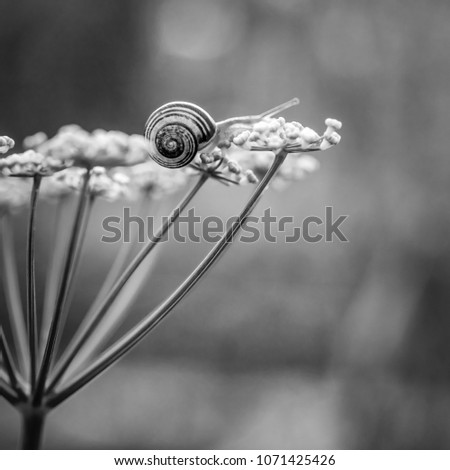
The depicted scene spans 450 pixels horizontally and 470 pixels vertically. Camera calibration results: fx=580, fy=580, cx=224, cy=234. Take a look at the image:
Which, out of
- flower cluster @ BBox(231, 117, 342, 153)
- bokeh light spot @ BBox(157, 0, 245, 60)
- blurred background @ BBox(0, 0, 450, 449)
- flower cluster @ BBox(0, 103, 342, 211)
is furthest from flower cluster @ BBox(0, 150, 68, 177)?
bokeh light spot @ BBox(157, 0, 245, 60)

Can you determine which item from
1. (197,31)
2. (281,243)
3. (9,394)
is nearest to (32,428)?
(9,394)

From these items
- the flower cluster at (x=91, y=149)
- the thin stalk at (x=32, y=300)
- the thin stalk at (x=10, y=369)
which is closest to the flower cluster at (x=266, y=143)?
the flower cluster at (x=91, y=149)

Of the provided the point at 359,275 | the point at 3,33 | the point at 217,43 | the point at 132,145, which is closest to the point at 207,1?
the point at 217,43

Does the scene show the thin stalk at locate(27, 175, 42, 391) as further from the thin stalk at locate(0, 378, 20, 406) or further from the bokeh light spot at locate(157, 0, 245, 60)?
the bokeh light spot at locate(157, 0, 245, 60)

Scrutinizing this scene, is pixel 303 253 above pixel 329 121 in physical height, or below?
above

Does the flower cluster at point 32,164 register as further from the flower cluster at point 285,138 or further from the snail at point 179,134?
the flower cluster at point 285,138

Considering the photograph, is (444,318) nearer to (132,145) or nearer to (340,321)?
(340,321)
